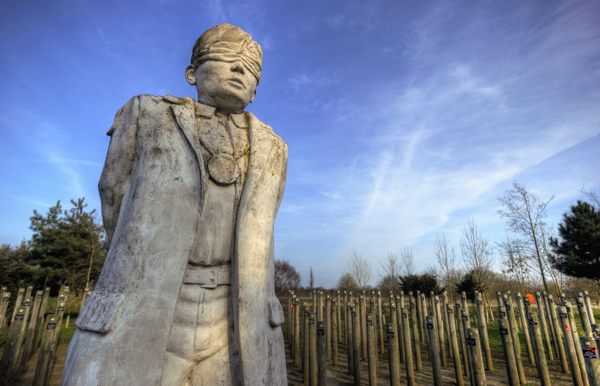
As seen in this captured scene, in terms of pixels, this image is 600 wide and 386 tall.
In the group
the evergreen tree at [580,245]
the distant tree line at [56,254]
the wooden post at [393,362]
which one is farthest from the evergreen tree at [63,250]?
the evergreen tree at [580,245]

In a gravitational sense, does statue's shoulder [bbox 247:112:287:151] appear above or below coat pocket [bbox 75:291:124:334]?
above

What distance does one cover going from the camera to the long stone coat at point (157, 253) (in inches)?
58.5

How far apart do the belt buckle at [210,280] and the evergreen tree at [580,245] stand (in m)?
21.7

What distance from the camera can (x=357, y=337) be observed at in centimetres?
625

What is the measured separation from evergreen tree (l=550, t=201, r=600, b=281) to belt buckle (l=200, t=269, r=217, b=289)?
2174 cm

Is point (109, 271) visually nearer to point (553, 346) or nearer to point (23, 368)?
point (23, 368)

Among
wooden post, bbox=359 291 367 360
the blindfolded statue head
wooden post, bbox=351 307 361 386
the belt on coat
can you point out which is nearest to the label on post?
the belt on coat

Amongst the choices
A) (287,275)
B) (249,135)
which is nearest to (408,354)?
(249,135)

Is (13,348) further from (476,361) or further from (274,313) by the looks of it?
(476,361)

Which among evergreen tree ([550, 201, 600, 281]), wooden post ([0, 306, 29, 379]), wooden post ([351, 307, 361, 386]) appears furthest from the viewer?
evergreen tree ([550, 201, 600, 281])

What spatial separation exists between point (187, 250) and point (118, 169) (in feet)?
2.11

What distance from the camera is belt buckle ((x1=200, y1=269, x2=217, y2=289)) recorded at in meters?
1.79

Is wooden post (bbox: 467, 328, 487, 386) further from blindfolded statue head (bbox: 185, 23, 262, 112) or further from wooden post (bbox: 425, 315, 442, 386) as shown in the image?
blindfolded statue head (bbox: 185, 23, 262, 112)

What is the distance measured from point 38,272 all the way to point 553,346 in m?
20.7
